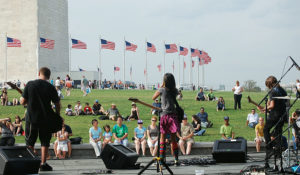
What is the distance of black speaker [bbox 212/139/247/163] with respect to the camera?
12.3m

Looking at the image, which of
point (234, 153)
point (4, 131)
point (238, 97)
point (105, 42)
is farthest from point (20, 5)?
point (234, 153)

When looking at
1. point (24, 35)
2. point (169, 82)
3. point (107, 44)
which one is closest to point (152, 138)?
point (169, 82)

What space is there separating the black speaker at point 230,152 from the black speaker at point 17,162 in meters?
5.16

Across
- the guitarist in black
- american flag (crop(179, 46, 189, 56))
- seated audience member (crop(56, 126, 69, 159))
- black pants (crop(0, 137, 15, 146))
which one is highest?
american flag (crop(179, 46, 189, 56))

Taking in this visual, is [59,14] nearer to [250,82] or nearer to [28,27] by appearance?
[28,27]

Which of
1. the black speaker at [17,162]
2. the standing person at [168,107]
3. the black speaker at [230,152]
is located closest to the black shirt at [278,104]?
the standing person at [168,107]

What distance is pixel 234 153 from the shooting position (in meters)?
12.3

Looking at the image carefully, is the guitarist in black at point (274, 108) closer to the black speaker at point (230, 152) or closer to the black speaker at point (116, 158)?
the black speaker at point (230, 152)

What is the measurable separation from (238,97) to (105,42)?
3327 centimetres

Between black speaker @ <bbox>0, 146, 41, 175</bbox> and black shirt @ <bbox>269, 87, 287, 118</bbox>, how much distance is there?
4.74 m

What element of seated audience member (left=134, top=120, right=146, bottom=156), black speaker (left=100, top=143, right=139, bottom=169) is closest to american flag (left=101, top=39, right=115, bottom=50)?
seated audience member (left=134, top=120, right=146, bottom=156)

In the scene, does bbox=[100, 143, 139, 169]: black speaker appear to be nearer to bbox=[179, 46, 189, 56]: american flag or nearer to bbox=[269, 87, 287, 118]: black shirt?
bbox=[269, 87, 287, 118]: black shirt

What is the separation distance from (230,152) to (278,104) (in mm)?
2632

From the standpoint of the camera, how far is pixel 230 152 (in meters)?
12.3
